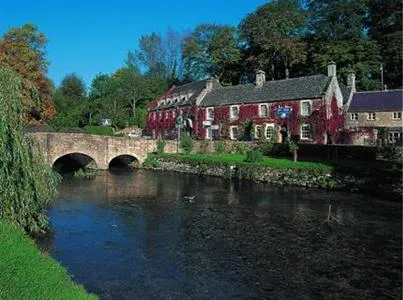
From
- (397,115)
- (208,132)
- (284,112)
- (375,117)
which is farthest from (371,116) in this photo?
(208,132)

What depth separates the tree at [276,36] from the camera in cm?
6712

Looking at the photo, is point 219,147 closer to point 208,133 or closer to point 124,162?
point 208,133

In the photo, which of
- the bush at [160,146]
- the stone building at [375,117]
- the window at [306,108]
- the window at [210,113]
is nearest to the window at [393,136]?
the stone building at [375,117]

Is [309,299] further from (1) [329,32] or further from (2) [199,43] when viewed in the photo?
(2) [199,43]

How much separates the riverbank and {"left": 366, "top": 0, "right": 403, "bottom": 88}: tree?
95.5 ft

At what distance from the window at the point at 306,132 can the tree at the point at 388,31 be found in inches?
708

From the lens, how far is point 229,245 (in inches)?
717

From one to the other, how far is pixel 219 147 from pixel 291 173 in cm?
1544

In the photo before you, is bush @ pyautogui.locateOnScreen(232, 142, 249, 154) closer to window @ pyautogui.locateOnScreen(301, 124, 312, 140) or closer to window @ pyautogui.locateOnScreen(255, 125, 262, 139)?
window @ pyautogui.locateOnScreen(255, 125, 262, 139)

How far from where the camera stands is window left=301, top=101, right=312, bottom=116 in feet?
161

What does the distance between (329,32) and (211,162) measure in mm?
35456

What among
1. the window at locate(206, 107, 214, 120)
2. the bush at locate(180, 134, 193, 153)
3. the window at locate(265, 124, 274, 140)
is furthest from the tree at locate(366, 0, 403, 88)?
the bush at locate(180, 134, 193, 153)

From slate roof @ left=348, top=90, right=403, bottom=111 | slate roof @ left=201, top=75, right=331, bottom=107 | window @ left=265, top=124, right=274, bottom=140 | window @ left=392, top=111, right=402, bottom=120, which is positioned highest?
slate roof @ left=201, top=75, right=331, bottom=107

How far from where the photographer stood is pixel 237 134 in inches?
2180
